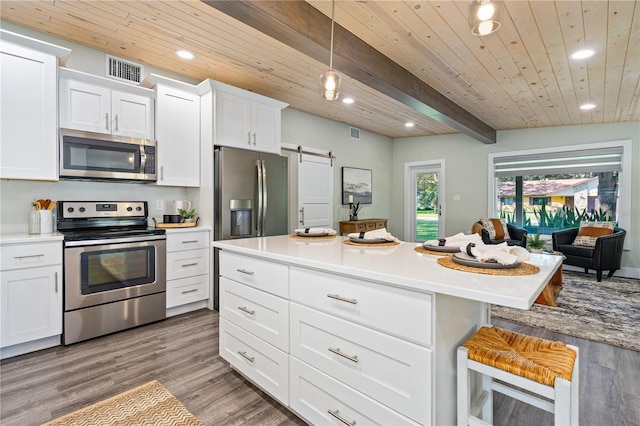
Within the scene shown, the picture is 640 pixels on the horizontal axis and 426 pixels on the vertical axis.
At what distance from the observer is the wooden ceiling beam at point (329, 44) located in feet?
6.25

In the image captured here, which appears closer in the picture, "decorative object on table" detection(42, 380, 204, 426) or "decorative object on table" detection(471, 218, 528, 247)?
"decorative object on table" detection(42, 380, 204, 426)

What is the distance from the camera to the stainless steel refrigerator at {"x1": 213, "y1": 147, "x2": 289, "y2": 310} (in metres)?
3.46

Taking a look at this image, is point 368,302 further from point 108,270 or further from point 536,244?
point 536,244

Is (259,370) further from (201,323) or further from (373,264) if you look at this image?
(201,323)

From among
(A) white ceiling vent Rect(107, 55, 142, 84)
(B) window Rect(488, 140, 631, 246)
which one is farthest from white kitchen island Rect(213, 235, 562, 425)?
(B) window Rect(488, 140, 631, 246)

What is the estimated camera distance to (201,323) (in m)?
3.12

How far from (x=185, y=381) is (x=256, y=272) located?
36.8 inches

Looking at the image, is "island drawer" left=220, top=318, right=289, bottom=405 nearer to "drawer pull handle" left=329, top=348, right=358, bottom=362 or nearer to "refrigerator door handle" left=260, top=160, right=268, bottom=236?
"drawer pull handle" left=329, top=348, right=358, bottom=362

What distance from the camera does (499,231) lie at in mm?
5664

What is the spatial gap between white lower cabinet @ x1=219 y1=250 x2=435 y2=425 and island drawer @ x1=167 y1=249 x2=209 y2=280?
1457 mm

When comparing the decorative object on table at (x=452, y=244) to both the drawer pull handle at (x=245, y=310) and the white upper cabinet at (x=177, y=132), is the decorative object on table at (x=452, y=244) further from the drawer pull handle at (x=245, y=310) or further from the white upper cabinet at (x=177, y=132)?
the white upper cabinet at (x=177, y=132)

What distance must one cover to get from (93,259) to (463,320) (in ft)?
9.41

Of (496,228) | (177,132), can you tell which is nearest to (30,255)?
(177,132)

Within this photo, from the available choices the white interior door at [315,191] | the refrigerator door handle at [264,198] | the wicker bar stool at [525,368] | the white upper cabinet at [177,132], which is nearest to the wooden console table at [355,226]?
the white interior door at [315,191]
